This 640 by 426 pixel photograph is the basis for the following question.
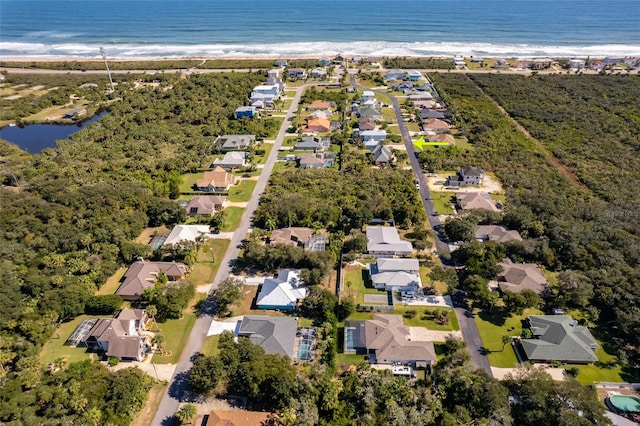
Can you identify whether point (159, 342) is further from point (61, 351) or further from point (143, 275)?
point (143, 275)

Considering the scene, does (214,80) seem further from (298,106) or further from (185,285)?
(185,285)

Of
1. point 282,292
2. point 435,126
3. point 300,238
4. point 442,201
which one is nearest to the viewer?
point 282,292

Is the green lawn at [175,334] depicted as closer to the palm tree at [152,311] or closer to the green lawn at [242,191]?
the palm tree at [152,311]

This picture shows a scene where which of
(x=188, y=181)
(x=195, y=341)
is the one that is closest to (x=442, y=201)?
(x=195, y=341)

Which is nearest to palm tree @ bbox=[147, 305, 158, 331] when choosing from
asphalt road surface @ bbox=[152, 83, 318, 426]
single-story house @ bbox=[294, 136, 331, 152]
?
asphalt road surface @ bbox=[152, 83, 318, 426]

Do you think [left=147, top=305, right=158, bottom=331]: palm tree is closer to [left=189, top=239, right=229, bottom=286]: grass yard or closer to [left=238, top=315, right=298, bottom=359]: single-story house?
[left=189, top=239, right=229, bottom=286]: grass yard

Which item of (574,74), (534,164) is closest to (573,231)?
(534,164)
